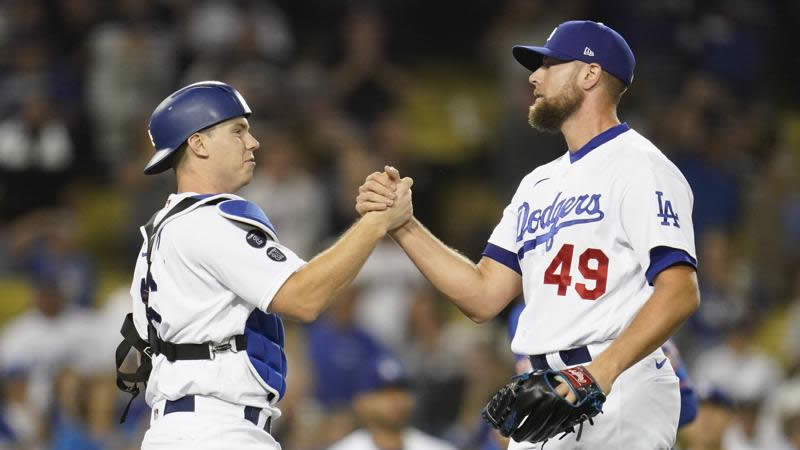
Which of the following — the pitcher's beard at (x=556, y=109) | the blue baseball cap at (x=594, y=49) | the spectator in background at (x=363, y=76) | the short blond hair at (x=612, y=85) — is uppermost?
the blue baseball cap at (x=594, y=49)

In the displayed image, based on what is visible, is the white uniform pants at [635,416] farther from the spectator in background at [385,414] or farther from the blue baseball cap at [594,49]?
the spectator in background at [385,414]

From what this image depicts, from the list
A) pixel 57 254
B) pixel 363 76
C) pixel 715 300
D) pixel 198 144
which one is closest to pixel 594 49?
pixel 198 144

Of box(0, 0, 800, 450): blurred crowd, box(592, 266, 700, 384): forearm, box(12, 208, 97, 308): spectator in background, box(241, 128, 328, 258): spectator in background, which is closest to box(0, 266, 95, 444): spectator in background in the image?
box(0, 0, 800, 450): blurred crowd

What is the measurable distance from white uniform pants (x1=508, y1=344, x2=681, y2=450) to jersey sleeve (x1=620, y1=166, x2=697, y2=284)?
16.7 inches

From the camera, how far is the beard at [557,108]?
18.0 ft

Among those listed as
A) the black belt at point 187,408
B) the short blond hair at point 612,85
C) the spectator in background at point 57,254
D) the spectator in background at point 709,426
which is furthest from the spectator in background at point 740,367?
the black belt at point 187,408

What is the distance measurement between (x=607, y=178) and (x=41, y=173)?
29.7 feet

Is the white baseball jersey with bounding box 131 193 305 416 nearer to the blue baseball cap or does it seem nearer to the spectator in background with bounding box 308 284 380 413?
the blue baseball cap

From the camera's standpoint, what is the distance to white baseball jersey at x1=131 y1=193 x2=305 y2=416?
16.7 feet

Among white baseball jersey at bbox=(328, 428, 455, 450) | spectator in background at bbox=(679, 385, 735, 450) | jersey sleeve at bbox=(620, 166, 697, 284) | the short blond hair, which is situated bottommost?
white baseball jersey at bbox=(328, 428, 455, 450)

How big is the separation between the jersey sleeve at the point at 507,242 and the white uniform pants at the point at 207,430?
1.32 meters

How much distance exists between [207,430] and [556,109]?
1.91 m

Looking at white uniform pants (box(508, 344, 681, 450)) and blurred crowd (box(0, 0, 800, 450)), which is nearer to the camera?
white uniform pants (box(508, 344, 681, 450))

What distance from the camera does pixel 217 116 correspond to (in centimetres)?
542
